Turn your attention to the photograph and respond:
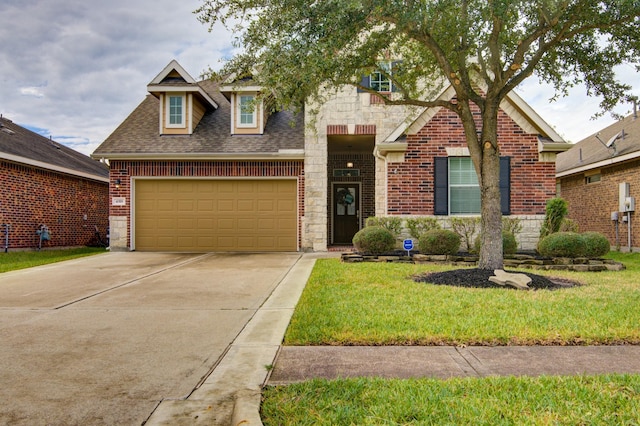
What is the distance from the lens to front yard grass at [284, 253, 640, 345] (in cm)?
436

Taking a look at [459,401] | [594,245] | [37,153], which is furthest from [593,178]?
[37,153]

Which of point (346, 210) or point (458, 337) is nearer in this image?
point (458, 337)

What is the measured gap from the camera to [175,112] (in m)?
15.7

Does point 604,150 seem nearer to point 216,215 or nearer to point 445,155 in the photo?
point 445,155

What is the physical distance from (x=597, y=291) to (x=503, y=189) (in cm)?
624

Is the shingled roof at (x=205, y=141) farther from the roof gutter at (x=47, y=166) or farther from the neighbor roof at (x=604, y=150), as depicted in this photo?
the neighbor roof at (x=604, y=150)

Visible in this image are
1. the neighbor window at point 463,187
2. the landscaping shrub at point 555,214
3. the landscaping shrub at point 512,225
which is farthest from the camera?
the neighbor window at point 463,187

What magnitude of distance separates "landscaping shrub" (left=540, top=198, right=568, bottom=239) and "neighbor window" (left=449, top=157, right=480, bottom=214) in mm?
1785

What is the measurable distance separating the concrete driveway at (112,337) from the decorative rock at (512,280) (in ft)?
12.2

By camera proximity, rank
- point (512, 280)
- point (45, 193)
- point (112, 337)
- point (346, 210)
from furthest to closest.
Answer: point (346, 210) < point (45, 193) < point (512, 280) < point (112, 337)

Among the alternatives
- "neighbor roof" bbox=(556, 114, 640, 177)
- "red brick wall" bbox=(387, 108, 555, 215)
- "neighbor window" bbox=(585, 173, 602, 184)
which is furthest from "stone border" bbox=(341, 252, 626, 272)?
"neighbor window" bbox=(585, 173, 602, 184)

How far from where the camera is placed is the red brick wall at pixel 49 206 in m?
14.9

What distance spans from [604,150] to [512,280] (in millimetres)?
13234

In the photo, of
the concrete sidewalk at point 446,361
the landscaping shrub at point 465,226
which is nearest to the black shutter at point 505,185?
the landscaping shrub at point 465,226
